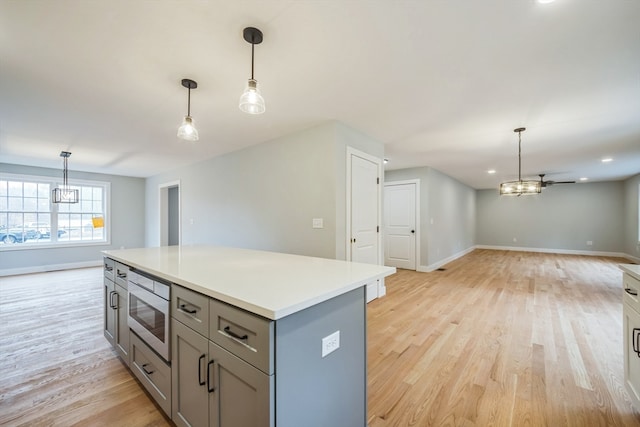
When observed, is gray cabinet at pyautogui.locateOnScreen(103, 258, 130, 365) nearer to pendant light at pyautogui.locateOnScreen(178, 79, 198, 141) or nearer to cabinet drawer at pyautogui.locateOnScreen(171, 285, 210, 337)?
cabinet drawer at pyautogui.locateOnScreen(171, 285, 210, 337)

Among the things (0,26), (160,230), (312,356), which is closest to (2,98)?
(0,26)

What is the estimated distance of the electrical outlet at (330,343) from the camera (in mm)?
1169

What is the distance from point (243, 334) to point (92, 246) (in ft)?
25.2

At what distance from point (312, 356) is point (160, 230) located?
697cm

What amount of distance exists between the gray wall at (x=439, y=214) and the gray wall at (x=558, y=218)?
2025mm

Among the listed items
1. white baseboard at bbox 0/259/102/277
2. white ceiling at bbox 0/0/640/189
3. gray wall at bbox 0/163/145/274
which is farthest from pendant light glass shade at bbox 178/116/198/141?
white baseboard at bbox 0/259/102/277

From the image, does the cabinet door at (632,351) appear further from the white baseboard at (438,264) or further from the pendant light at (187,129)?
the white baseboard at (438,264)

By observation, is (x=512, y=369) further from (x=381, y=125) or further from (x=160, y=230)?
(x=160, y=230)

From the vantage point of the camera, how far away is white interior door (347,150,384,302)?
11.0 ft

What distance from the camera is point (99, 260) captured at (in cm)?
658

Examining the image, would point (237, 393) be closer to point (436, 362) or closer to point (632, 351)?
point (436, 362)

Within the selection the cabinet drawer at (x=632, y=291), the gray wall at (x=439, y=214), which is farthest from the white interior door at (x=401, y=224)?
the cabinet drawer at (x=632, y=291)

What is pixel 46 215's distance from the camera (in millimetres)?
5848

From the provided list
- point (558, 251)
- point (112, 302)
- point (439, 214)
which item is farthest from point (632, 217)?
point (112, 302)
